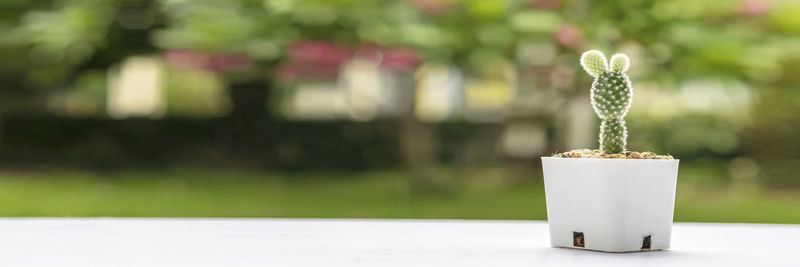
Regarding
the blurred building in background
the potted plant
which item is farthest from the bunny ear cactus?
the blurred building in background

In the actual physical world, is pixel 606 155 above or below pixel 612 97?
below

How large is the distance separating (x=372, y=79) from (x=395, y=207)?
558 centimetres

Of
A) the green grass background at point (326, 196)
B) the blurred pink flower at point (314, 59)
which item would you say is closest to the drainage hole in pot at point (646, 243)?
the blurred pink flower at point (314, 59)

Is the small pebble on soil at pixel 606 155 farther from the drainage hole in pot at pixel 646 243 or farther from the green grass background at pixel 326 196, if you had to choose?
the green grass background at pixel 326 196

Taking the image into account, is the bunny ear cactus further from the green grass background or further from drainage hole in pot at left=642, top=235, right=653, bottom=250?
the green grass background

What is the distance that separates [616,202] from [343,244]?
3.12 feet

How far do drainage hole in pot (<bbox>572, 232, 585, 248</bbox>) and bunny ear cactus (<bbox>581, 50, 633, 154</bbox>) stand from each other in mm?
307

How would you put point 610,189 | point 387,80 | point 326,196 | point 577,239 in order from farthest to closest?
1. point 387,80
2. point 326,196
3. point 577,239
4. point 610,189

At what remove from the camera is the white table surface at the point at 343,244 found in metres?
3.09

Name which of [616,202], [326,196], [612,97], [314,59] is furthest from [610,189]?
[326,196]

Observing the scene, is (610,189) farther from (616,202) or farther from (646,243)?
(646,243)

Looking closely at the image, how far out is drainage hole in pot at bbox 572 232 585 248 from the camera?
347 centimetres

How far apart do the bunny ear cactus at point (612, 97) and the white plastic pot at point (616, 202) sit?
18cm

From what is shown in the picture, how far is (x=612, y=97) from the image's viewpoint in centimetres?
351
